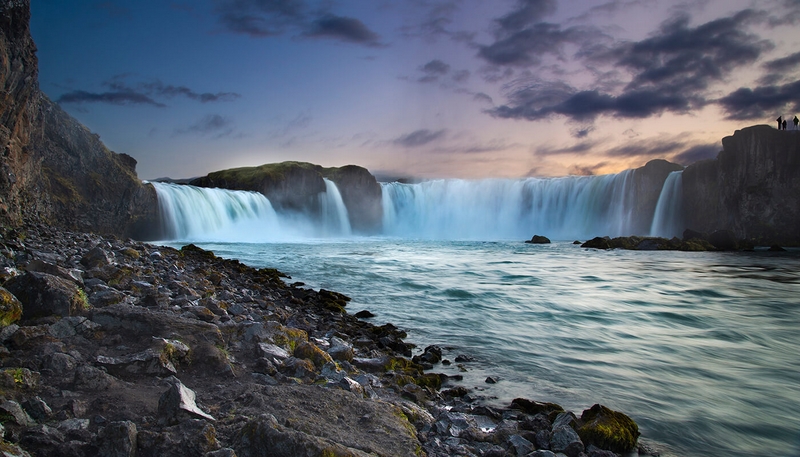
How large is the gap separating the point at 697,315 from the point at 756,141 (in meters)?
53.3

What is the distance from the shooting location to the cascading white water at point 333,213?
7512 cm

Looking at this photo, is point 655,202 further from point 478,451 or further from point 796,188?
point 478,451

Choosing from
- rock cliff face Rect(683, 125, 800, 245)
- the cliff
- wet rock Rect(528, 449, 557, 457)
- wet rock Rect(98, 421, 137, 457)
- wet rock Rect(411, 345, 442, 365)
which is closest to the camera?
wet rock Rect(98, 421, 137, 457)

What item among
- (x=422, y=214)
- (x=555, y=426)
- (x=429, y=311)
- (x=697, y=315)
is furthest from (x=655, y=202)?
(x=555, y=426)

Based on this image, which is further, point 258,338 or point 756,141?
point 756,141

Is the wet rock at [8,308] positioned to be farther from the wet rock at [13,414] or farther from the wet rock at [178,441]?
the wet rock at [178,441]

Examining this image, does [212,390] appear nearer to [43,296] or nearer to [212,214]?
[43,296]

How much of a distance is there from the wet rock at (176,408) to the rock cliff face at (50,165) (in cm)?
1650

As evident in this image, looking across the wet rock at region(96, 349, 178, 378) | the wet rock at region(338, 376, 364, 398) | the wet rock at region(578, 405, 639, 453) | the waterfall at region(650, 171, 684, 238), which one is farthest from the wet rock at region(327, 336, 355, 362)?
the waterfall at region(650, 171, 684, 238)

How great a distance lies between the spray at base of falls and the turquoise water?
33.1 meters

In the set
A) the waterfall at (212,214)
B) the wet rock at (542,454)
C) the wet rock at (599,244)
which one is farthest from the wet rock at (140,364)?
the waterfall at (212,214)

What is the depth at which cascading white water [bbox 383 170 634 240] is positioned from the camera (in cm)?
6406

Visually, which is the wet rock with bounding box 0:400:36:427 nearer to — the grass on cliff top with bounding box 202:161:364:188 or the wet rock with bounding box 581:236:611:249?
the wet rock with bounding box 581:236:611:249

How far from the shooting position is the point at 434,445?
136 inches
